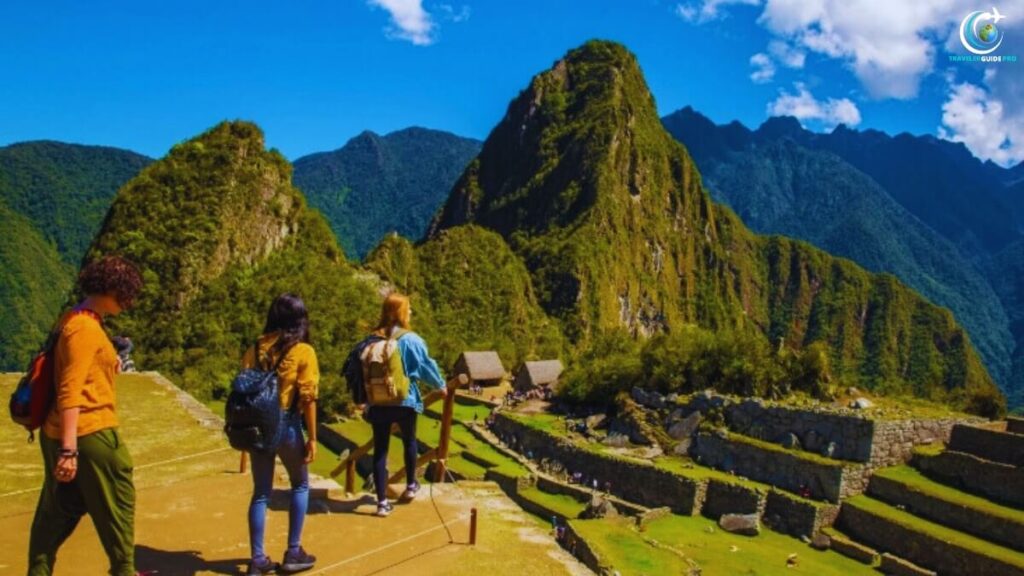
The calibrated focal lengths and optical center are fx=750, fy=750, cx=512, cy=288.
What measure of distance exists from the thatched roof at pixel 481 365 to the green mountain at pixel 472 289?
14.2m

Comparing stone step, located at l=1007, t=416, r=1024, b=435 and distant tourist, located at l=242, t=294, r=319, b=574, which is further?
stone step, located at l=1007, t=416, r=1024, b=435

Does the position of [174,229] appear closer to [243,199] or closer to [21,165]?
[243,199]

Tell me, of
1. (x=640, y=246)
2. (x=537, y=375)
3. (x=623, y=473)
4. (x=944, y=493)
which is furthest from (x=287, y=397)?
(x=640, y=246)

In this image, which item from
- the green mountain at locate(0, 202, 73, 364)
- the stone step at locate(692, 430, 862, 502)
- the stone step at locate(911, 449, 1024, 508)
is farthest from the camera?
the green mountain at locate(0, 202, 73, 364)

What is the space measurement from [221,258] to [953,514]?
41.5 m

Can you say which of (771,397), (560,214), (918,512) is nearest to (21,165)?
(560,214)

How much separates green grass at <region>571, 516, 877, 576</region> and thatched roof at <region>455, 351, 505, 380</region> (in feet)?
85.7

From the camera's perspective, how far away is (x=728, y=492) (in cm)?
2392

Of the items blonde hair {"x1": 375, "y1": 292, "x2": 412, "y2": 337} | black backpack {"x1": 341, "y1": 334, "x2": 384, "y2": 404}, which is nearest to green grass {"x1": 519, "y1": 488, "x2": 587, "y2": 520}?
black backpack {"x1": 341, "y1": 334, "x2": 384, "y2": 404}

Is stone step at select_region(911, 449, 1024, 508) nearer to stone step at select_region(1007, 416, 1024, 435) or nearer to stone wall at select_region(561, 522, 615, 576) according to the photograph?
stone step at select_region(1007, 416, 1024, 435)

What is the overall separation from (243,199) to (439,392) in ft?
158

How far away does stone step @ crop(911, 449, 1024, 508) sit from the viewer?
65.7 ft

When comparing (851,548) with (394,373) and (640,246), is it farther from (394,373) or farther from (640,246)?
(640,246)

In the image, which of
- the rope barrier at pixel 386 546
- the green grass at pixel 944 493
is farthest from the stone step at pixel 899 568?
the rope barrier at pixel 386 546
